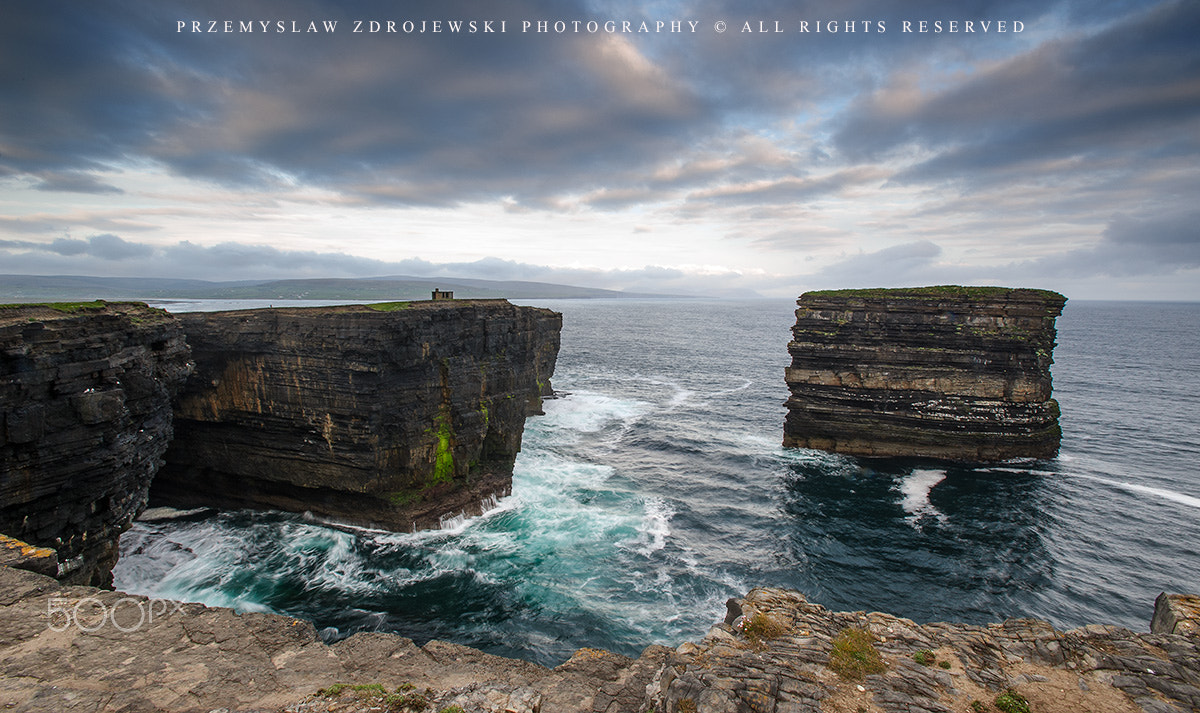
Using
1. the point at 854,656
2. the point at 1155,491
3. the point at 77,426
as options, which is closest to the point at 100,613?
the point at 77,426

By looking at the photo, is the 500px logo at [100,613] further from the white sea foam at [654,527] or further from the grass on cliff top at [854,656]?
the white sea foam at [654,527]

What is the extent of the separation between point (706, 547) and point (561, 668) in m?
18.1

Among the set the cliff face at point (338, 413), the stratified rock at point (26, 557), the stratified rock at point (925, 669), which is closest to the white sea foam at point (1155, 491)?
the stratified rock at point (925, 669)

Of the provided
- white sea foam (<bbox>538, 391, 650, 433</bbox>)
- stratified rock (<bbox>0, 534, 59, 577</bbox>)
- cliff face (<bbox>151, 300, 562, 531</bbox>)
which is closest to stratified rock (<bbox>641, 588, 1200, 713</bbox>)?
stratified rock (<bbox>0, 534, 59, 577</bbox>)

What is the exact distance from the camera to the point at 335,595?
874 inches

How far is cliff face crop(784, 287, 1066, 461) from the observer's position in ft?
125

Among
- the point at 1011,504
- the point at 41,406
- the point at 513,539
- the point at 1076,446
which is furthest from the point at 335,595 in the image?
the point at 1076,446

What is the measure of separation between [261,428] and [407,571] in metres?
11.5

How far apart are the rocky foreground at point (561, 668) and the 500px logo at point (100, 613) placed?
1.3 inches

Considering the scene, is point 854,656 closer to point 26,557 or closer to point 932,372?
point 26,557

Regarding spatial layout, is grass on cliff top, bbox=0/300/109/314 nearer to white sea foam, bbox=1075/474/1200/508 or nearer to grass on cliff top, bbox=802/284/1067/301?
grass on cliff top, bbox=802/284/1067/301

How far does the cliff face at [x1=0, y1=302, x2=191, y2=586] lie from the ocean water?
221 inches

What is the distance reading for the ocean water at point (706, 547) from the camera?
858 inches

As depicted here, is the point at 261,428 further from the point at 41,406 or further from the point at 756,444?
the point at 756,444
